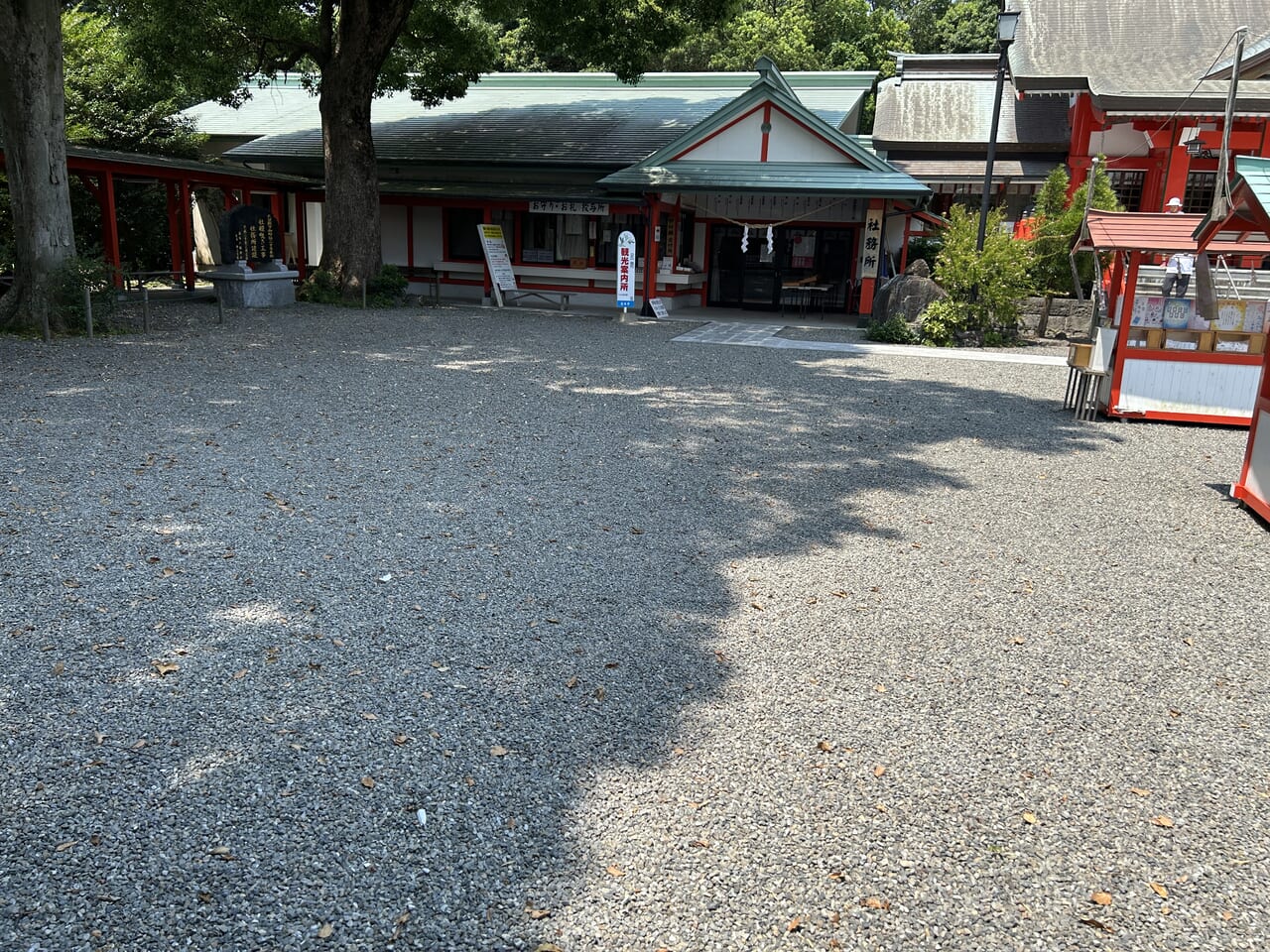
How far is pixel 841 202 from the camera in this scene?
19.2 meters

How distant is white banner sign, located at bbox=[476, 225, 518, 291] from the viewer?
1869 cm

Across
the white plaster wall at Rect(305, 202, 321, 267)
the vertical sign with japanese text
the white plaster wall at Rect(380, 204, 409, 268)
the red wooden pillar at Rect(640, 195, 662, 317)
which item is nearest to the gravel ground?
the vertical sign with japanese text

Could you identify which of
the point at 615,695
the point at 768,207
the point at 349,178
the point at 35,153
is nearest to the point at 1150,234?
the point at 615,695

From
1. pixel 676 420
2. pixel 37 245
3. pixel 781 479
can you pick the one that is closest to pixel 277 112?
pixel 37 245

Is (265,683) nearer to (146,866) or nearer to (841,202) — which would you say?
(146,866)

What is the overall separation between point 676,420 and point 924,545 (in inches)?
137

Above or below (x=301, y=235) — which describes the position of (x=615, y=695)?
below

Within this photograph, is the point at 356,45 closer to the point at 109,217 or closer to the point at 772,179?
the point at 109,217

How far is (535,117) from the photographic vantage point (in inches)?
879

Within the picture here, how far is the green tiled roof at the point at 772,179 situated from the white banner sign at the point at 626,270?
113cm

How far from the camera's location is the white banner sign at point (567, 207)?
18.5 m

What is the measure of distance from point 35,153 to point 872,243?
1335 centimetres

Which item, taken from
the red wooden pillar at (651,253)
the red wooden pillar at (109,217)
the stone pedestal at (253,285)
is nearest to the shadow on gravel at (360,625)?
the stone pedestal at (253,285)

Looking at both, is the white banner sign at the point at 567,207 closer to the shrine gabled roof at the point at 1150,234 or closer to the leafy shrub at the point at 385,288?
the leafy shrub at the point at 385,288
